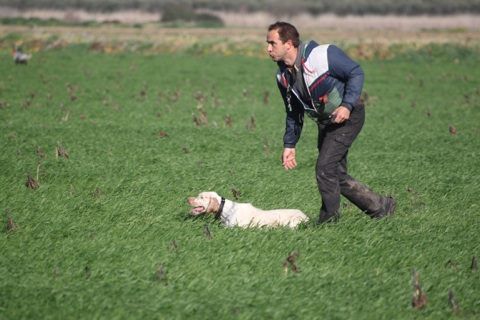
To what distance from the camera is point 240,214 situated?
8711mm

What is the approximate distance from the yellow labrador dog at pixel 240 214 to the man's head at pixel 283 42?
1845mm

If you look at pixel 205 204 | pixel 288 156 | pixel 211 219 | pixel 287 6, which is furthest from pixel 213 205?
pixel 287 6

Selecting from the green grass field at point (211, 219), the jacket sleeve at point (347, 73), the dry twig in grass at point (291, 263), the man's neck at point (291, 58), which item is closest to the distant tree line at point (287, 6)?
the green grass field at point (211, 219)

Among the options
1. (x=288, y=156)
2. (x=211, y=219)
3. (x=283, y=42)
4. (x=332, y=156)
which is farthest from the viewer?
(x=288, y=156)

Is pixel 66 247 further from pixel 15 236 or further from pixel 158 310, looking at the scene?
pixel 158 310

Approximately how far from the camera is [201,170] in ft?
40.2

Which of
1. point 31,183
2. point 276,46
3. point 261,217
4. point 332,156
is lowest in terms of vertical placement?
point 31,183

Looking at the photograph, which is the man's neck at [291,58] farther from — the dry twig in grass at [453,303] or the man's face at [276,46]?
the dry twig in grass at [453,303]

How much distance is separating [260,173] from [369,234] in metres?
4.12

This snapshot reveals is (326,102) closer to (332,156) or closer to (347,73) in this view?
(347,73)

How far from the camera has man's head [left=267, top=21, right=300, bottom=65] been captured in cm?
820

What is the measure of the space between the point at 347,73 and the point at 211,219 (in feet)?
7.92

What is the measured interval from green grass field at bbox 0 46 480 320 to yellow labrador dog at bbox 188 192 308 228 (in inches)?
6.3

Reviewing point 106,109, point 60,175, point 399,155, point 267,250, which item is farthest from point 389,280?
point 106,109
